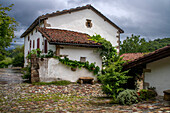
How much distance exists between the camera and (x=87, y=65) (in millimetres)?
12609

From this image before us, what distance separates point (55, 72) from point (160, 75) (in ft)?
→ 23.0

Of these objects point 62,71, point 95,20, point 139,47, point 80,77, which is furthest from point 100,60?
point 139,47

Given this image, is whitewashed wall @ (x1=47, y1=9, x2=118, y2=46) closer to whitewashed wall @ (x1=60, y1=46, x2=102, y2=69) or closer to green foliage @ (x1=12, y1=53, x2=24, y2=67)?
whitewashed wall @ (x1=60, y1=46, x2=102, y2=69)

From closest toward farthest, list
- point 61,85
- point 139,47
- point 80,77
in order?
point 61,85
point 80,77
point 139,47

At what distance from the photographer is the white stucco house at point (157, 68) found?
623cm

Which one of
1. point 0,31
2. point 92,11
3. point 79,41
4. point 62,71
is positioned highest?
point 92,11

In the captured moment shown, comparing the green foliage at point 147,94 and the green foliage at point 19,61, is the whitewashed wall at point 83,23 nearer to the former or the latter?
the green foliage at point 147,94

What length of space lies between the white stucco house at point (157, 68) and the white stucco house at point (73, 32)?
6.01 metres

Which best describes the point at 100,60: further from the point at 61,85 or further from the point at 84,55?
the point at 61,85

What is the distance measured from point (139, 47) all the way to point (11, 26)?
101 feet

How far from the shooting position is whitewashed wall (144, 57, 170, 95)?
6.27 metres

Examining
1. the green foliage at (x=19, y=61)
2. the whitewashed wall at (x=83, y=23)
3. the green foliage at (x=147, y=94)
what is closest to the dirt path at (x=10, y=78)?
the whitewashed wall at (x=83, y=23)

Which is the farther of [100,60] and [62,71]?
[100,60]

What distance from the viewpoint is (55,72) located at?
1163 cm
